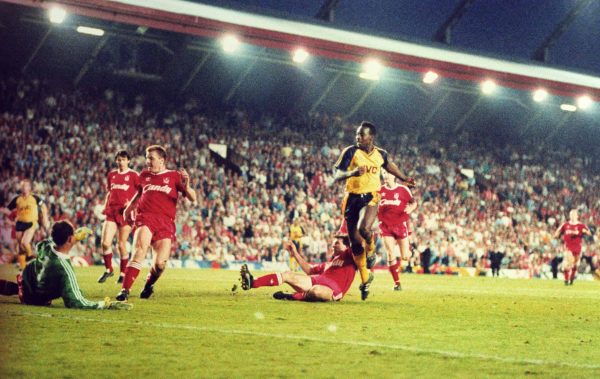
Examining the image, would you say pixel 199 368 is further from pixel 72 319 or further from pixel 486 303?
pixel 486 303

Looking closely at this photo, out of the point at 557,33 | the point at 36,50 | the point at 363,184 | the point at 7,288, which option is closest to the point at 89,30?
the point at 36,50

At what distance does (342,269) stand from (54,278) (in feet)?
14.2

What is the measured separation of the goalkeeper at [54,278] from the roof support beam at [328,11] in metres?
28.2

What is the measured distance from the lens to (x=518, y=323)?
10.7 m

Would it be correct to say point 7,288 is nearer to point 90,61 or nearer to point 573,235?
point 573,235

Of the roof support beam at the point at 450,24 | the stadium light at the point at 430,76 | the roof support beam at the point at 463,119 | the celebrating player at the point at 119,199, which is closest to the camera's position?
the celebrating player at the point at 119,199

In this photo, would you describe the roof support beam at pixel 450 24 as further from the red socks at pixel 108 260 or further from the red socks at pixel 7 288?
the red socks at pixel 7 288

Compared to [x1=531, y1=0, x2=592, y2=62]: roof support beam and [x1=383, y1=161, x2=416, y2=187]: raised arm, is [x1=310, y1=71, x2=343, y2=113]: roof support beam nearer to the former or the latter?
[x1=531, y1=0, x2=592, y2=62]: roof support beam

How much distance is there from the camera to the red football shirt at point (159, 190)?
12531mm

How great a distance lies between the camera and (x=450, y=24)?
41250mm

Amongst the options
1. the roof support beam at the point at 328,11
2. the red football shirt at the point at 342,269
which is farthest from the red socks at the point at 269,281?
the roof support beam at the point at 328,11

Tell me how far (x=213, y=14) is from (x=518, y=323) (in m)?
21.9

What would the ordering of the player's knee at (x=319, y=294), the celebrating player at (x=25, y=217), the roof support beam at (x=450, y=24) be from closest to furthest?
the player's knee at (x=319, y=294)
the celebrating player at (x=25, y=217)
the roof support beam at (x=450, y=24)

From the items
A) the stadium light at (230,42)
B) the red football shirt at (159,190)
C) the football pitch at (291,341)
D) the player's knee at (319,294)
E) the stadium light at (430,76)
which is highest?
the stadium light at (430,76)
